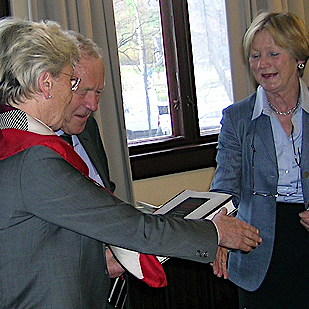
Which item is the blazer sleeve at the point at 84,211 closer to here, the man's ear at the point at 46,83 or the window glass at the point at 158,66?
the man's ear at the point at 46,83

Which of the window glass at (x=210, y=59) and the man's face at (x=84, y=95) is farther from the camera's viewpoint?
the window glass at (x=210, y=59)

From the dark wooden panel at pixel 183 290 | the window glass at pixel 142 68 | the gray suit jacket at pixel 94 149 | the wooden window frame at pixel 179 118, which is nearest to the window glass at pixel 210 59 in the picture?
the wooden window frame at pixel 179 118

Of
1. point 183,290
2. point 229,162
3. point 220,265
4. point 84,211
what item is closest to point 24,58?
point 84,211

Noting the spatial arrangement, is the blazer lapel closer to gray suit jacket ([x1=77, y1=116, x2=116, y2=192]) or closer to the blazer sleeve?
gray suit jacket ([x1=77, y1=116, x2=116, y2=192])

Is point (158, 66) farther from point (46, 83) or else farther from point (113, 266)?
point (46, 83)

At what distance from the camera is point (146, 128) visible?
143 inches

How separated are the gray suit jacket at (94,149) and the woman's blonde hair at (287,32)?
0.82 metres

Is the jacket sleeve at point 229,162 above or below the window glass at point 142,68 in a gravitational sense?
below

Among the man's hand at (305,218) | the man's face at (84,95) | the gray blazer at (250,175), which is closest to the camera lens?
the man's face at (84,95)

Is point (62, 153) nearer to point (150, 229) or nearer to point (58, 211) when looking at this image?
point (58, 211)

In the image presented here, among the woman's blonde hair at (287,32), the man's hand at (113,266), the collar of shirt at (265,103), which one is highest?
the woman's blonde hair at (287,32)

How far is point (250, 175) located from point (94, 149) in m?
0.69

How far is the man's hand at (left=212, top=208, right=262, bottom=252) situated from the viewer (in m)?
1.74

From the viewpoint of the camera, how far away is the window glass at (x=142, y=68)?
137 inches
